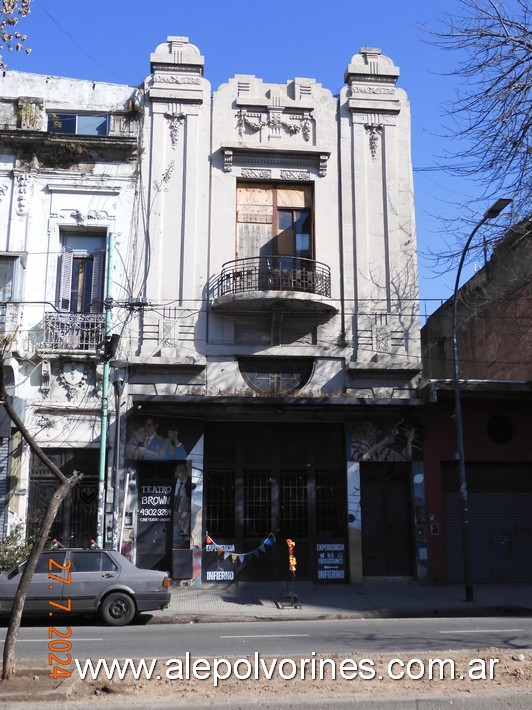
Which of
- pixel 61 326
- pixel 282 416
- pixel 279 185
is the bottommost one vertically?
pixel 282 416

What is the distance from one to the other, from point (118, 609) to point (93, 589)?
23.9 inches

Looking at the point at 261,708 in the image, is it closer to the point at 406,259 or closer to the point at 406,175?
the point at 406,259

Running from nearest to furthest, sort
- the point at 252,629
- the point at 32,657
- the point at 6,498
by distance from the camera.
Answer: the point at 32,657, the point at 252,629, the point at 6,498

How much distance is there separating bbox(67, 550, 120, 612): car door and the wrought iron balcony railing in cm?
837

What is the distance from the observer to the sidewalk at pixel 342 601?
15156 millimetres

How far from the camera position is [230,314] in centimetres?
1998

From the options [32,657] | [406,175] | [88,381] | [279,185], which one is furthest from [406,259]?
[32,657]

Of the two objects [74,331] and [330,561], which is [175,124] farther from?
[330,561]

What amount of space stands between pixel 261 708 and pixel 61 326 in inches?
580

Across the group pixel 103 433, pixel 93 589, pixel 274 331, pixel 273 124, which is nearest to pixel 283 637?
pixel 93 589

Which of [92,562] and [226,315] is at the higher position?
[226,315]

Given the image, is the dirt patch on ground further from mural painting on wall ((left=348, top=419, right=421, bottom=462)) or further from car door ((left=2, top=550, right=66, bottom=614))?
mural painting on wall ((left=348, top=419, right=421, bottom=462))

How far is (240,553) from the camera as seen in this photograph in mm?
19000

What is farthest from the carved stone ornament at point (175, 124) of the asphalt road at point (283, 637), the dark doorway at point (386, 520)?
the asphalt road at point (283, 637)
